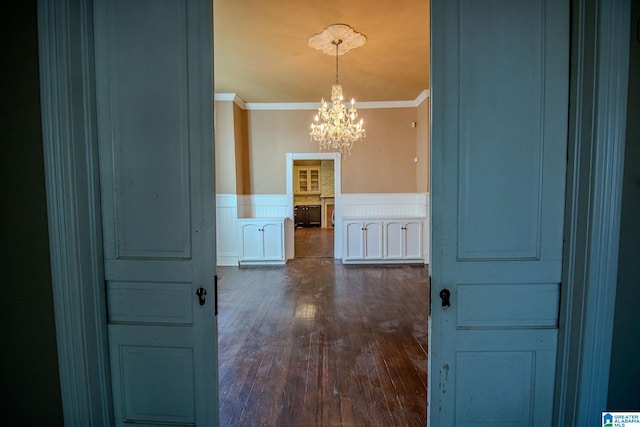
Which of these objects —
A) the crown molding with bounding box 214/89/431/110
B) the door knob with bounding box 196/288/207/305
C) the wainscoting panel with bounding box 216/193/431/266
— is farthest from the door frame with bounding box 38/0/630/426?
the crown molding with bounding box 214/89/431/110

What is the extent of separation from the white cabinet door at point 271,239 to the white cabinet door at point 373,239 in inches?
65.1

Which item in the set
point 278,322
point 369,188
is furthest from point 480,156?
point 369,188

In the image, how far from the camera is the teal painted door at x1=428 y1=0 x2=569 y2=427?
1311mm

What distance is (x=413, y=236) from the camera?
578cm

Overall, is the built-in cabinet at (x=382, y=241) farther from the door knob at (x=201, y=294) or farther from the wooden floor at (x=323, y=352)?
the door knob at (x=201, y=294)

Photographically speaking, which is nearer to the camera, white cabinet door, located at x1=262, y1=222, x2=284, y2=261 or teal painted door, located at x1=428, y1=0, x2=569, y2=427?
teal painted door, located at x1=428, y1=0, x2=569, y2=427

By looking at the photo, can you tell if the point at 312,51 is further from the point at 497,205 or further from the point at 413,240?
the point at 413,240

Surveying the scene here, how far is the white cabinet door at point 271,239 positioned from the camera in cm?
585

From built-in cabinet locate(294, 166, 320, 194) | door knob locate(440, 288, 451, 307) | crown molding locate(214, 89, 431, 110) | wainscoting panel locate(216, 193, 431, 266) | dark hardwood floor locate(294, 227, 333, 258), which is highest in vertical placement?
crown molding locate(214, 89, 431, 110)

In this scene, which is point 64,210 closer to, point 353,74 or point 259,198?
point 353,74

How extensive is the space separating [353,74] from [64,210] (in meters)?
4.35

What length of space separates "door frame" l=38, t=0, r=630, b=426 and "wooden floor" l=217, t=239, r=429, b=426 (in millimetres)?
903

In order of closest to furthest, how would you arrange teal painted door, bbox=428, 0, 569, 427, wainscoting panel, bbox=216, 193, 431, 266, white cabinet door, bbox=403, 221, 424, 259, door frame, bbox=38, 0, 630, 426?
1. door frame, bbox=38, 0, 630, 426
2. teal painted door, bbox=428, 0, 569, 427
3. white cabinet door, bbox=403, 221, 424, 259
4. wainscoting panel, bbox=216, 193, 431, 266

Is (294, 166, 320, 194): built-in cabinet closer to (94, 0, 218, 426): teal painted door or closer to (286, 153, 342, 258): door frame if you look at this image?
(286, 153, 342, 258): door frame
